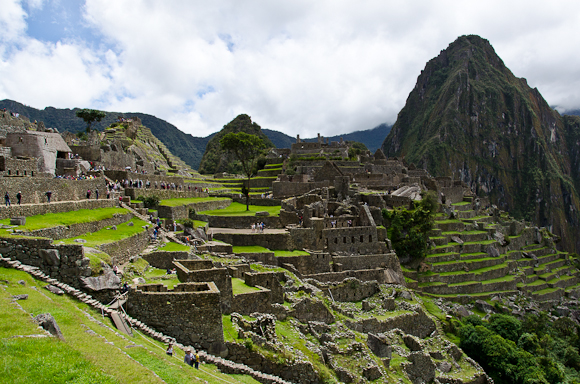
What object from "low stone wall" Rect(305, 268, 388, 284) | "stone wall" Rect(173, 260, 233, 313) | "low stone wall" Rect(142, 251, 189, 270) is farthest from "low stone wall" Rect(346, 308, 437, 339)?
"low stone wall" Rect(142, 251, 189, 270)

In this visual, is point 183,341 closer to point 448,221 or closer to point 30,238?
point 30,238

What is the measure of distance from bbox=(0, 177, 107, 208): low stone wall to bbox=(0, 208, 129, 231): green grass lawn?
1775 millimetres

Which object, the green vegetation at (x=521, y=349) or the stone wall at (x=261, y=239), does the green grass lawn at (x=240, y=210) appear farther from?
the green vegetation at (x=521, y=349)

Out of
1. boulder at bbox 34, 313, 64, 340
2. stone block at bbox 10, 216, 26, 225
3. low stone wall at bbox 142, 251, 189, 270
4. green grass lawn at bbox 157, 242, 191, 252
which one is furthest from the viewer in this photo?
green grass lawn at bbox 157, 242, 191, 252

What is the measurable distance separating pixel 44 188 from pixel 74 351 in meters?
16.1

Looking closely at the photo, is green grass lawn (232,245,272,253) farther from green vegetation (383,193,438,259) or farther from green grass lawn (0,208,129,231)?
green vegetation (383,193,438,259)

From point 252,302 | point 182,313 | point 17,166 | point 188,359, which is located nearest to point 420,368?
point 252,302

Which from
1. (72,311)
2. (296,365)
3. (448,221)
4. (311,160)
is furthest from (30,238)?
(311,160)

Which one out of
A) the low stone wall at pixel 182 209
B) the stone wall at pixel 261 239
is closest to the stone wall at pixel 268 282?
the stone wall at pixel 261 239

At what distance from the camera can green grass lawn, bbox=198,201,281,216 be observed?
3495cm

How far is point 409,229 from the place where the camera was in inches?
1423

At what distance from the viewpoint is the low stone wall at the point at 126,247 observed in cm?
1680

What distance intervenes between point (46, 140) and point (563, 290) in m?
55.4

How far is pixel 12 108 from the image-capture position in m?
92.4
